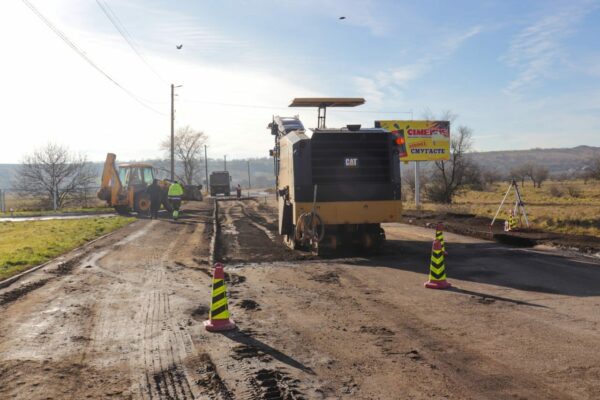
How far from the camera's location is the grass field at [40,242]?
12703mm

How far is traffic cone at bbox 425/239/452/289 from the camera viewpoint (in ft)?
31.3

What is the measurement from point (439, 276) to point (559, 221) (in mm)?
13466

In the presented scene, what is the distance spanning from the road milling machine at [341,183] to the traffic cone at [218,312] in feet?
19.4

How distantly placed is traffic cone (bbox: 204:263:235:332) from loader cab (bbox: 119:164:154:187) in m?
24.6

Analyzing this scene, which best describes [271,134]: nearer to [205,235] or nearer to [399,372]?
[205,235]

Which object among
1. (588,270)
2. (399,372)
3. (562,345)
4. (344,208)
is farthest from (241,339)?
(588,270)

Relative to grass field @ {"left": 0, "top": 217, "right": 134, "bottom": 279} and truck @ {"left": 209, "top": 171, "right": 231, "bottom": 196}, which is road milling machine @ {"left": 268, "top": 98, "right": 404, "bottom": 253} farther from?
truck @ {"left": 209, "top": 171, "right": 231, "bottom": 196}

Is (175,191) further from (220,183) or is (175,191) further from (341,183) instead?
(220,183)

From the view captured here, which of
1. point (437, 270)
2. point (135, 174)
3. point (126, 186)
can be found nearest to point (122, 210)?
point (126, 186)

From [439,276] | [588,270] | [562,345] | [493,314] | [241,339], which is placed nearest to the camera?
[562,345]

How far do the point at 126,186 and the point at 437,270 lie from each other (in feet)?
80.2

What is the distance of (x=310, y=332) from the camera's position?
694cm

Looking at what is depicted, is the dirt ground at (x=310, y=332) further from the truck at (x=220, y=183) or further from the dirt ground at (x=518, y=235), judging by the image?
the truck at (x=220, y=183)

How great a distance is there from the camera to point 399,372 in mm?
5453
